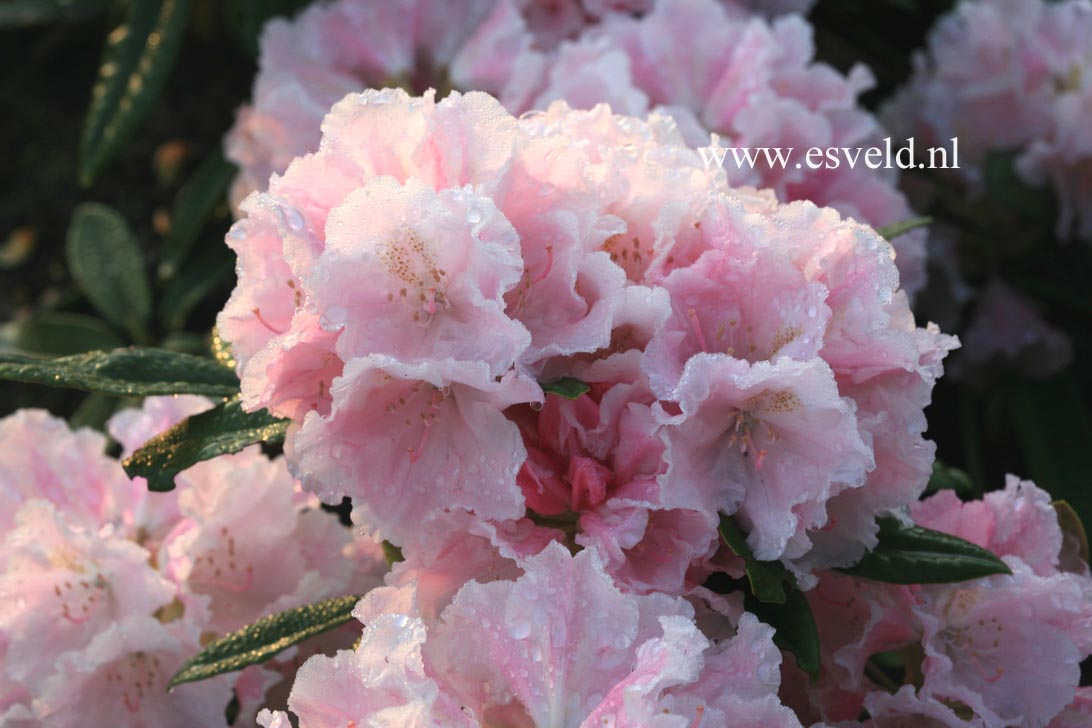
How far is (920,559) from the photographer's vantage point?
86 cm

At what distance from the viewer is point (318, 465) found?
2.46ft

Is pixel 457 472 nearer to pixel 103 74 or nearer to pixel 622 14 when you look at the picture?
pixel 622 14

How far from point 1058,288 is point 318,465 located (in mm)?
1212

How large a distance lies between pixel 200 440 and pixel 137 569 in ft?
0.49

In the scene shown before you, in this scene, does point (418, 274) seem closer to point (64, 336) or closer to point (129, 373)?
point (129, 373)

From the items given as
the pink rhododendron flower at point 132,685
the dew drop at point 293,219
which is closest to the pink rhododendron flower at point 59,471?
the pink rhododendron flower at point 132,685

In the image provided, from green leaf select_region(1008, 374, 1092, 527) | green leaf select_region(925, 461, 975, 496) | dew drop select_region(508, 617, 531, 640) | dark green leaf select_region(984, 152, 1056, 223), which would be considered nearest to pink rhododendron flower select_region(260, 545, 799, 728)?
dew drop select_region(508, 617, 531, 640)

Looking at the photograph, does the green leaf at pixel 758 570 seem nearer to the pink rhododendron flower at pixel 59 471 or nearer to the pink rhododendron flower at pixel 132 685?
the pink rhododendron flower at pixel 132 685

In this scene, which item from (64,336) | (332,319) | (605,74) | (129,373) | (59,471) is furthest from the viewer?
(64,336)

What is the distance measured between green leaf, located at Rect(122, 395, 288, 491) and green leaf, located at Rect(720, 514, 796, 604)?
0.30 m

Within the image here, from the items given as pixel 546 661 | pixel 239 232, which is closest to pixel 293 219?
pixel 239 232

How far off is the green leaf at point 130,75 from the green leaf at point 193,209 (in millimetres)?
160

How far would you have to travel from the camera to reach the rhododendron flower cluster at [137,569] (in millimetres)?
946

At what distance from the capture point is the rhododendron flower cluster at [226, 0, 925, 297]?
1.27 metres
